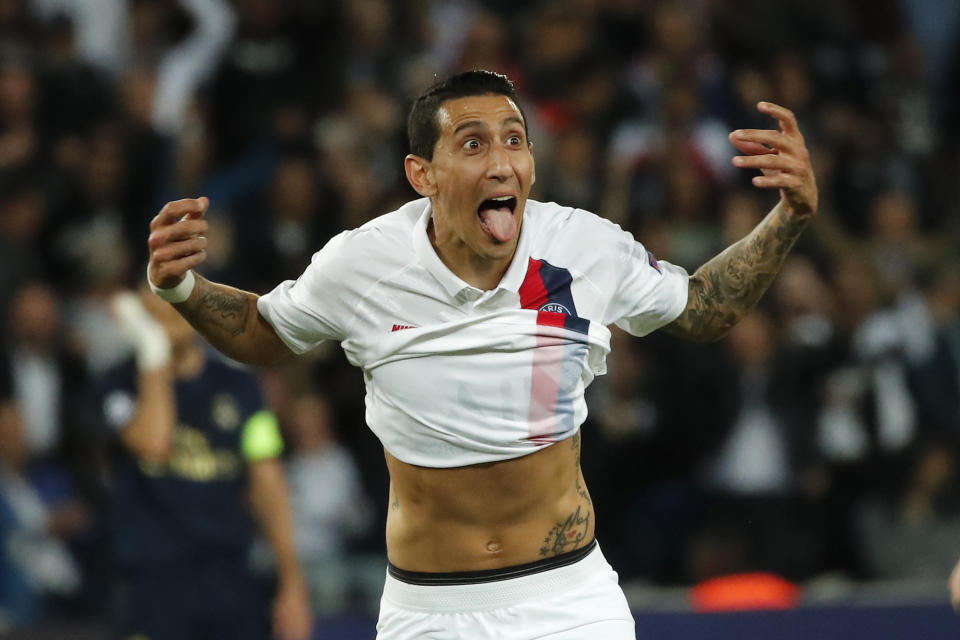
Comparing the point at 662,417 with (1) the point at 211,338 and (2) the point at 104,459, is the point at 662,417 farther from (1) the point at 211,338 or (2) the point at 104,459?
(1) the point at 211,338

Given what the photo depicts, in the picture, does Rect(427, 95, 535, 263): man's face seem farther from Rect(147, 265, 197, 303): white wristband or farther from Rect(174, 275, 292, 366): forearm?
Rect(147, 265, 197, 303): white wristband

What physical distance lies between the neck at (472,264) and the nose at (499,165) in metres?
0.25

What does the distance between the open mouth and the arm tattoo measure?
74 cm

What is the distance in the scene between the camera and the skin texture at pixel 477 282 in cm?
417

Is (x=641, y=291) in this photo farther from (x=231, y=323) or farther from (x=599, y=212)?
(x=599, y=212)

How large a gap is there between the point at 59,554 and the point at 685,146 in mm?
4464

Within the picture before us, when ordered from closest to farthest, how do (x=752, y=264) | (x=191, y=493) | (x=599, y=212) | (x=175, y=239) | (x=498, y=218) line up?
(x=175, y=239), (x=498, y=218), (x=752, y=264), (x=191, y=493), (x=599, y=212)

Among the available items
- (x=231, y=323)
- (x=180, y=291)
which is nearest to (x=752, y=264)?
(x=231, y=323)

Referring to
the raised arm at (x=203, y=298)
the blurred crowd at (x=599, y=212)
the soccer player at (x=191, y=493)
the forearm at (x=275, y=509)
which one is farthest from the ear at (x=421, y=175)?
the blurred crowd at (x=599, y=212)

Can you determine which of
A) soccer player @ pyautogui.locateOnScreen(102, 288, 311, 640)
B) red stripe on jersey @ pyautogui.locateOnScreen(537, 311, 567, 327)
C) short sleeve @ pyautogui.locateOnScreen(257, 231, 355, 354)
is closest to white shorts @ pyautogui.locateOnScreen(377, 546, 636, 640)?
red stripe on jersey @ pyautogui.locateOnScreen(537, 311, 567, 327)

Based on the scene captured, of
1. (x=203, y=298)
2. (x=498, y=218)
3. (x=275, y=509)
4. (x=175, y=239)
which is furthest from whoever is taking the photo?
(x=275, y=509)

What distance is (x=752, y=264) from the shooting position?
4.45 metres

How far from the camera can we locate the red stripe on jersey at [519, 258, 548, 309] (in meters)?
4.27

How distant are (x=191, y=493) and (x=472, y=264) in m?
2.65
